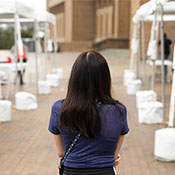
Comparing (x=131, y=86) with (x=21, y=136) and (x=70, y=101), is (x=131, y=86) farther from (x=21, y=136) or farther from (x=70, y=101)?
(x=70, y=101)

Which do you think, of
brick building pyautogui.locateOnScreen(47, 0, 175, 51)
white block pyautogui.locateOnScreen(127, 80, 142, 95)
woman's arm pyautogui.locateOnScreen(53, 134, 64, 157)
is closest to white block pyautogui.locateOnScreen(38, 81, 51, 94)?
white block pyautogui.locateOnScreen(127, 80, 142, 95)

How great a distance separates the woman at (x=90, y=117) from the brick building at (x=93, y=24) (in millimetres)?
33171

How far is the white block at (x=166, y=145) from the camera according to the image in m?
5.51

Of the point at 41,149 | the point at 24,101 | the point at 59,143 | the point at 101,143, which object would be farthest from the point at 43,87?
the point at 101,143

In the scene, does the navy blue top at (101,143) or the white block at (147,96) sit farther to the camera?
the white block at (147,96)

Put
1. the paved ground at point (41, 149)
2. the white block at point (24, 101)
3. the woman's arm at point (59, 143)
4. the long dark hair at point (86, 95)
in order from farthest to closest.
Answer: the white block at point (24, 101) → the paved ground at point (41, 149) → the woman's arm at point (59, 143) → the long dark hair at point (86, 95)

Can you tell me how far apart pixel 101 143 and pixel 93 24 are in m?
44.1

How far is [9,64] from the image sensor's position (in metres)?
11.4

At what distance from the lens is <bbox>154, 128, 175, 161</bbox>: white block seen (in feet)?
18.1

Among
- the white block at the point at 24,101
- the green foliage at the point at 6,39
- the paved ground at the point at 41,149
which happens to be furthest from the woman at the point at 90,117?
the green foliage at the point at 6,39

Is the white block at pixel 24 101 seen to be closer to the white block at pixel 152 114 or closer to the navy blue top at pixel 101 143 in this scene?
the white block at pixel 152 114

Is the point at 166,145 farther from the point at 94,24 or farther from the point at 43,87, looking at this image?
the point at 94,24

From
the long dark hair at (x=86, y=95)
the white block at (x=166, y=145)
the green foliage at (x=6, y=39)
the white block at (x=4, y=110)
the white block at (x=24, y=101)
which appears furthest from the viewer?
the green foliage at (x=6, y=39)

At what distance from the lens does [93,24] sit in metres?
45.8
